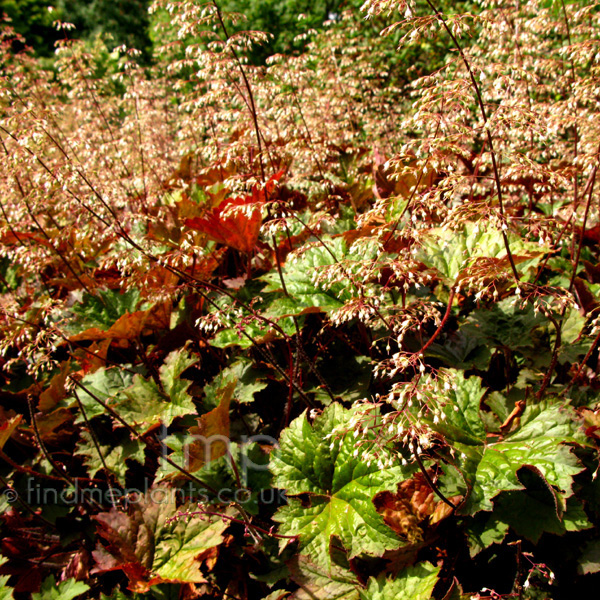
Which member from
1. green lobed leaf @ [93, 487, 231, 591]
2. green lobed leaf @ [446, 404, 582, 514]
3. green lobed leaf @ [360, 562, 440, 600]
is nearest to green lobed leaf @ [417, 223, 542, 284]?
green lobed leaf @ [446, 404, 582, 514]

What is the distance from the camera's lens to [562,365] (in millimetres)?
1952

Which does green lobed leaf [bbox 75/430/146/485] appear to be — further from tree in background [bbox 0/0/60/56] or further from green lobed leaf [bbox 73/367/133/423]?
tree in background [bbox 0/0/60/56]

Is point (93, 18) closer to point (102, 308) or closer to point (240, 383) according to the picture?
point (102, 308)

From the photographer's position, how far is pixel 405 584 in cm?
139

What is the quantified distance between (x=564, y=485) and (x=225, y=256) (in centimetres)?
229

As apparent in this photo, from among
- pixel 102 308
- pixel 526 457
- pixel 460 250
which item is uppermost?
pixel 460 250

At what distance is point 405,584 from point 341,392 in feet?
2.65

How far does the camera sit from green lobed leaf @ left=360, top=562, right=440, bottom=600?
4.43 feet

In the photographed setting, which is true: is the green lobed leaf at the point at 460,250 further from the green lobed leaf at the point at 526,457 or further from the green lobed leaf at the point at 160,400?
the green lobed leaf at the point at 160,400

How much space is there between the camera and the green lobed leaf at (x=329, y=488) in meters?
1.37

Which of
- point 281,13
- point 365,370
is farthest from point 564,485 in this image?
point 281,13

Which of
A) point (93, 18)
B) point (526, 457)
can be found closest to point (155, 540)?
point (526, 457)

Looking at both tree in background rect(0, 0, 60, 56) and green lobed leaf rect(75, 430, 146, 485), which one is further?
tree in background rect(0, 0, 60, 56)

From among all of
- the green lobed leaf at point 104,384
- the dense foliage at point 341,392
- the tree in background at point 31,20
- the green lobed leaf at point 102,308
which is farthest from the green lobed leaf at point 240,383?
the tree in background at point 31,20
